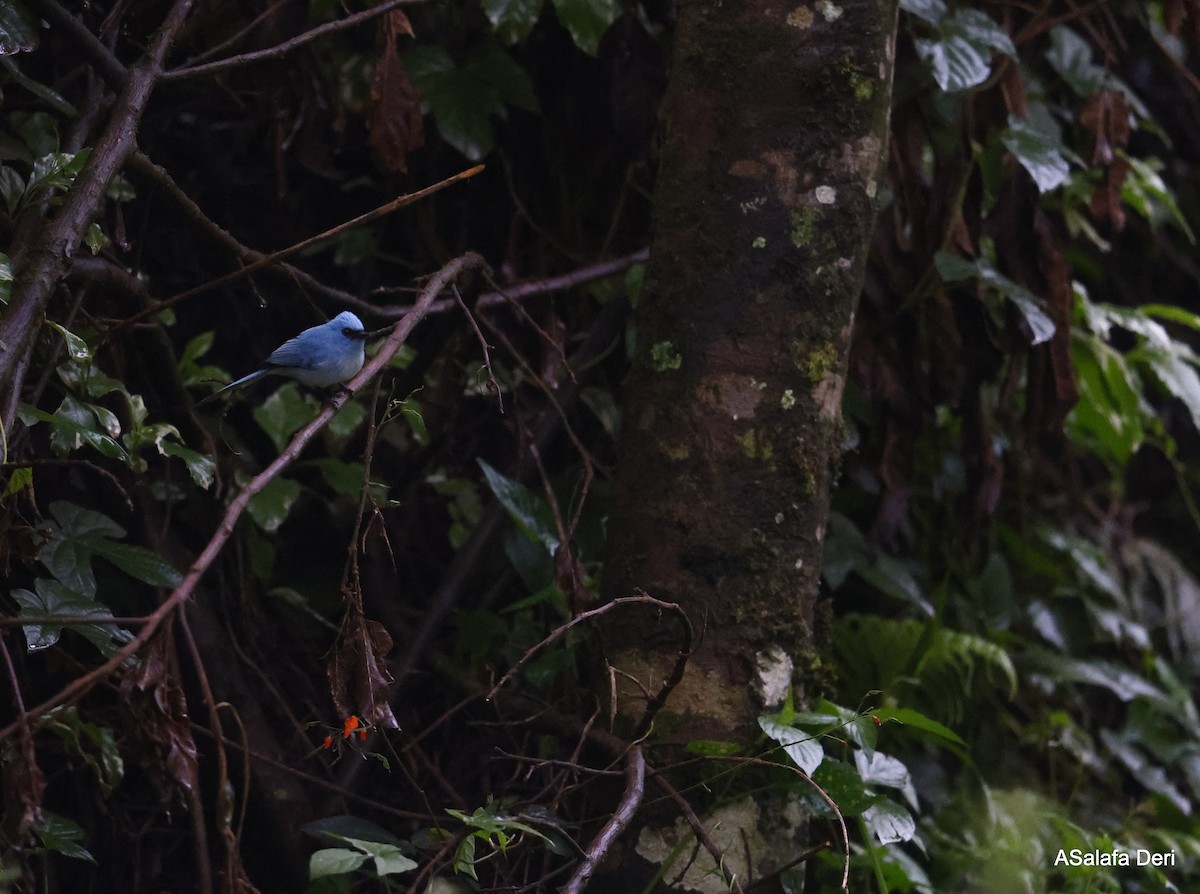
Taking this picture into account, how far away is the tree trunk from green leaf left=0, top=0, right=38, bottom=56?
1.09 metres

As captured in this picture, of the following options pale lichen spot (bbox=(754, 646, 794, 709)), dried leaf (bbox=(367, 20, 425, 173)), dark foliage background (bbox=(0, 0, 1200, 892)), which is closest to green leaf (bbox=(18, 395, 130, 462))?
dark foliage background (bbox=(0, 0, 1200, 892))

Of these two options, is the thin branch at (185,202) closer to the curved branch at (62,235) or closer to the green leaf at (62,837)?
the curved branch at (62,235)

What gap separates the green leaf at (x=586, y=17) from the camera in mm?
2262

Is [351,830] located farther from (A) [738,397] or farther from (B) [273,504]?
(A) [738,397]

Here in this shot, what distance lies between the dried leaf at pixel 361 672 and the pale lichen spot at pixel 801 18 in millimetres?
1197

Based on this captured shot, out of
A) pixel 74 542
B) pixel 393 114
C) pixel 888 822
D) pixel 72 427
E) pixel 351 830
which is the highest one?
pixel 393 114

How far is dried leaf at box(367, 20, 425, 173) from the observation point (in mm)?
2072

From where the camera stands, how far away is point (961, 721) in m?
2.88

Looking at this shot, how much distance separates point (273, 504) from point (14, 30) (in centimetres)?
95

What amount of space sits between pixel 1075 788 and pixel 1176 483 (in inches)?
62.4

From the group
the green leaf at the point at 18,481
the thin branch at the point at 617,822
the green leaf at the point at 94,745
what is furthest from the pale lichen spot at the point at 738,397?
the green leaf at the point at 94,745

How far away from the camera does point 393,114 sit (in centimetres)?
211

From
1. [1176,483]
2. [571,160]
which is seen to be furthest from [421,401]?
[1176,483]

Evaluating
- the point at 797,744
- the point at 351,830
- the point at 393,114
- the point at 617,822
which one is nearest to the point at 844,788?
the point at 797,744
